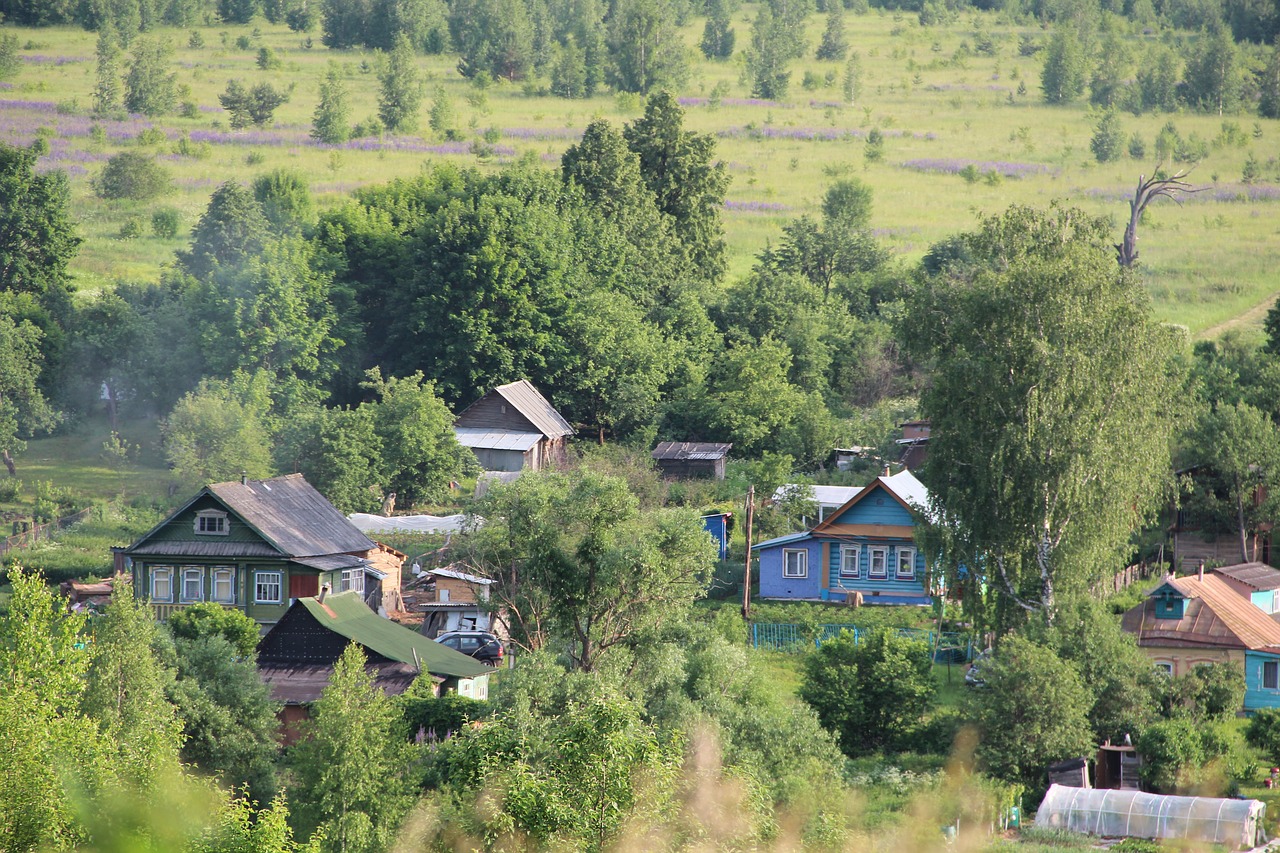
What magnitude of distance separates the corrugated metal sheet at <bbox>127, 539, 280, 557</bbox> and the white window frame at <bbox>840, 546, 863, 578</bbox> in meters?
15.4

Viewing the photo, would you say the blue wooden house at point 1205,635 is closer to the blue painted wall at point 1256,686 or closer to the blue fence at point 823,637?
the blue painted wall at point 1256,686

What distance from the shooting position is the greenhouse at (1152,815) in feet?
86.7

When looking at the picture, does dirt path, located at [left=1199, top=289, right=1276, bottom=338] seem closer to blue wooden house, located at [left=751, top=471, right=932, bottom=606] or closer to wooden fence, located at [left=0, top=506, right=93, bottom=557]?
blue wooden house, located at [left=751, top=471, right=932, bottom=606]

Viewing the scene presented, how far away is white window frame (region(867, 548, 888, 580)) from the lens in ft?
142

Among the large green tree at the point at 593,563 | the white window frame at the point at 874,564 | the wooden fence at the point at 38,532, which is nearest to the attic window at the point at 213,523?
the wooden fence at the point at 38,532

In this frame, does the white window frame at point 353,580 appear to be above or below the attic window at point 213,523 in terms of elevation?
below

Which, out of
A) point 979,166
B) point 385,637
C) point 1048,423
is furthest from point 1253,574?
point 979,166

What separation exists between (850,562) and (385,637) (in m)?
14.0

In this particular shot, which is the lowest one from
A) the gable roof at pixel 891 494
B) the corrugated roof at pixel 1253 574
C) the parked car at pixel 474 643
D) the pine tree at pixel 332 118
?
the parked car at pixel 474 643

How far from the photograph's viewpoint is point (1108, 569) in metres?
35.5

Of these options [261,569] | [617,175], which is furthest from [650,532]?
[617,175]

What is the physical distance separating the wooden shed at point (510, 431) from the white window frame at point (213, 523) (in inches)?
552

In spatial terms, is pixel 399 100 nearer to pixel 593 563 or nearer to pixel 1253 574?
pixel 1253 574

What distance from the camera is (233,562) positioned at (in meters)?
41.2
